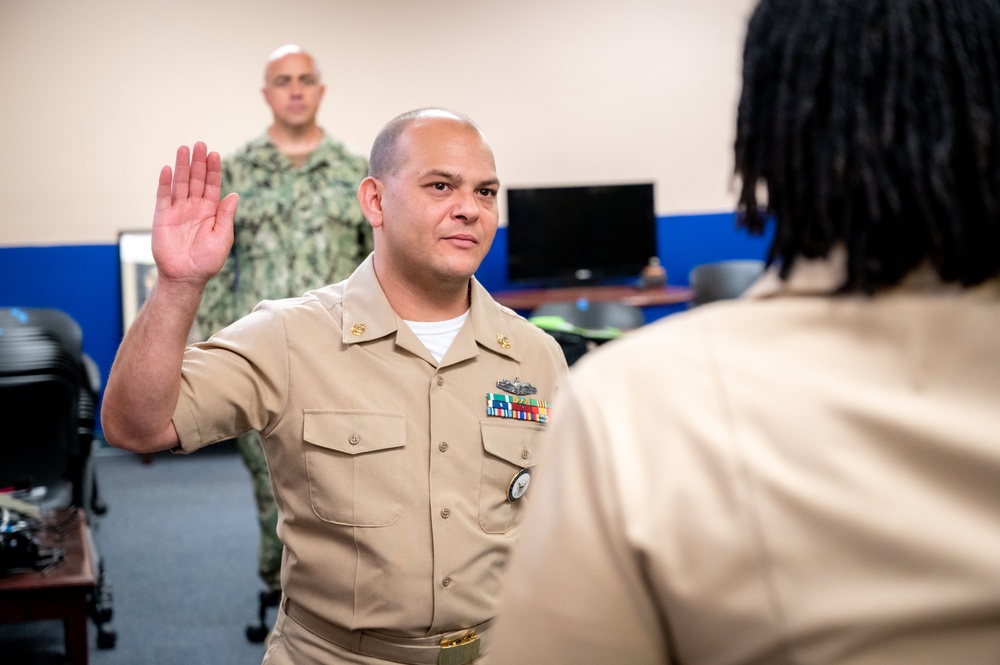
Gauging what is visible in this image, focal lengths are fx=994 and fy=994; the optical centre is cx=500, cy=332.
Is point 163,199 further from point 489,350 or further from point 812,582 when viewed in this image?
point 812,582

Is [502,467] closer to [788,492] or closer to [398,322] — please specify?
[398,322]

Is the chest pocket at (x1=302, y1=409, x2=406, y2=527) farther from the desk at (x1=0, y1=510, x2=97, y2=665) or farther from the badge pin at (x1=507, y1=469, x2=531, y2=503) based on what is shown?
the desk at (x1=0, y1=510, x2=97, y2=665)

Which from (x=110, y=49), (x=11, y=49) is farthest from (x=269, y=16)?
(x=11, y=49)

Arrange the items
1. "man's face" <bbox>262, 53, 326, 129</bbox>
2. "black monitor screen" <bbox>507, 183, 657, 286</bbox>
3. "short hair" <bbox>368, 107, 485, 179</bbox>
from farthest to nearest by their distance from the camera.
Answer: "black monitor screen" <bbox>507, 183, 657, 286</bbox>
"man's face" <bbox>262, 53, 326, 129</bbox>
"short hair" <bbox>368, 107, 485, 179</bbox>

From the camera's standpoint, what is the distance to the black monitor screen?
6.47 meters

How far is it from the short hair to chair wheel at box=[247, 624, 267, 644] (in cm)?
203

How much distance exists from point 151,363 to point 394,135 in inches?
29.4

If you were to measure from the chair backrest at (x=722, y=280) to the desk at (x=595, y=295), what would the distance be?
0.15 m

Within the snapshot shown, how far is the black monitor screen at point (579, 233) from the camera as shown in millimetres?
6473

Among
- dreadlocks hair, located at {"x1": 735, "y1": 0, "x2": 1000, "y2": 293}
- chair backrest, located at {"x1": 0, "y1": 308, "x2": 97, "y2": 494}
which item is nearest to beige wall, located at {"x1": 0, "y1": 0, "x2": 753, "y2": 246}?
chair backrest, located at {"x1": 0, "y1": 308, "x2": 97, "y2": 494}

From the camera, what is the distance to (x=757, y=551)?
1.98 feet

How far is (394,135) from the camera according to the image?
6.62ft

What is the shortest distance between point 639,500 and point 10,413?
3.78 metres

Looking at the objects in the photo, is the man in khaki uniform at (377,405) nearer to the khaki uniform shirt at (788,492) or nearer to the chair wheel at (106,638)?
the khaki uniform shirt at (788,492)
